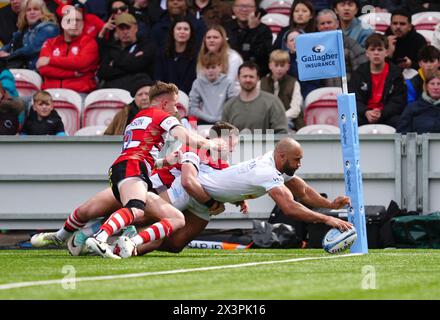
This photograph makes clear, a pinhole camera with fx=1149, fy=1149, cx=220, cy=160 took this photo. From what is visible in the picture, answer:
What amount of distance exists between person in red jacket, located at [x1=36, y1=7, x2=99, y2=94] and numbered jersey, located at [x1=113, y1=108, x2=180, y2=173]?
5957mm

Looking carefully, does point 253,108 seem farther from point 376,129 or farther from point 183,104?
point 376,129

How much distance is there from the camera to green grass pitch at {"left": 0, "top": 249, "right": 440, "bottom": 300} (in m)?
6.53

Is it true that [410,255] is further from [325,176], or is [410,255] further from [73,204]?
[73,204]

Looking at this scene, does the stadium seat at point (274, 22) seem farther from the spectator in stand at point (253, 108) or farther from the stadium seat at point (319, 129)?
the stadium seat at point (319, 129)

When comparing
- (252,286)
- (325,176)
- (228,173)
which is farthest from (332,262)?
(325,176)

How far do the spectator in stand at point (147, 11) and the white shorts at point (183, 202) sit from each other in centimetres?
623

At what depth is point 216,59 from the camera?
15539mm

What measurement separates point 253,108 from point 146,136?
166 inches

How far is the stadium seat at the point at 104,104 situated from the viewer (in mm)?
15891

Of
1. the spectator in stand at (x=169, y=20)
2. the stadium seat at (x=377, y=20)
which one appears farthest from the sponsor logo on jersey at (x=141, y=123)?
the stadium seat at (x=377, y=20)

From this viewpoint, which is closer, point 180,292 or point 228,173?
point 180,292

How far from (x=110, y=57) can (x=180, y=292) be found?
10.0 meters

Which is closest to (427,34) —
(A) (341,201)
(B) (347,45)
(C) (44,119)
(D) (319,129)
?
(B) (347,45)

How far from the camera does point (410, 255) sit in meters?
11.0
